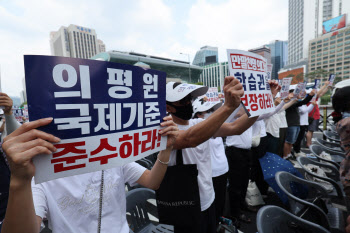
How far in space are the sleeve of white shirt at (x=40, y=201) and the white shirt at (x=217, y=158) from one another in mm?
1759

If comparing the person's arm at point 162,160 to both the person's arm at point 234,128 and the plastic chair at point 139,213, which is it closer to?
the plastic chair at point 139,213

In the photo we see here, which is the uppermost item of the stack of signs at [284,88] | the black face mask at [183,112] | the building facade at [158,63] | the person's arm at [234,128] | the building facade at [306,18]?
the building facade at [306,18]

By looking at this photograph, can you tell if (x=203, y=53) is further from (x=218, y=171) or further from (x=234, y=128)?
(x=234, y=128)

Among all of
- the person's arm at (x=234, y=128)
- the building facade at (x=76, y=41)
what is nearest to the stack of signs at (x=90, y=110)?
the person's arm at (x=234, y=128)

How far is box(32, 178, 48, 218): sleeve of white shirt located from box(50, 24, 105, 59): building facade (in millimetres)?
87757

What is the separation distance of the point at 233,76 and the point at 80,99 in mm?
1045

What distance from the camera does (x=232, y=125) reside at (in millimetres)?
1792

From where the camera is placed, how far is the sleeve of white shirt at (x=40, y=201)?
2.79ft

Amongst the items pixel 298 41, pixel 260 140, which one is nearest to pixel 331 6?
pixel 298 41

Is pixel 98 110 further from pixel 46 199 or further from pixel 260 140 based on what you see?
pixel 260 140

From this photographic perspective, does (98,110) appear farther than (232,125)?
No

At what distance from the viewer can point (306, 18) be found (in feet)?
298

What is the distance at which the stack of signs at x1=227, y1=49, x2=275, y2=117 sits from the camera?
1402mm

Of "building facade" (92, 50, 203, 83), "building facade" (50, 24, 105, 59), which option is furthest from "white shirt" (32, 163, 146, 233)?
"building facade" (50, 24, 105, 59)
